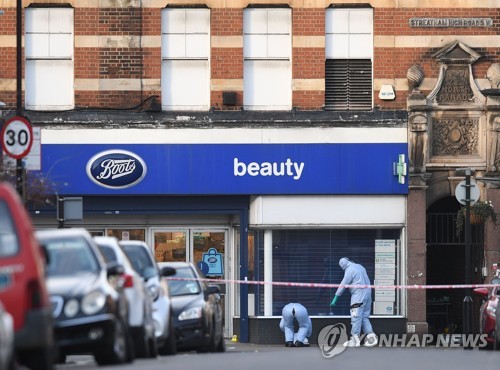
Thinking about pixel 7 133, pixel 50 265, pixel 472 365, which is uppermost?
pixel 7 133

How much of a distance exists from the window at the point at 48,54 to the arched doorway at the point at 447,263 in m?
8.89

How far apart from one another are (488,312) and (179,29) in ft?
39.8

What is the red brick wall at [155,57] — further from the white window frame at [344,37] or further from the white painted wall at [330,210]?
the white painted wall at [330,210]

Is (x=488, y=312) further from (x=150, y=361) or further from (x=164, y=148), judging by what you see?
(x=164, y=148)

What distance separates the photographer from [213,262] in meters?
35.2

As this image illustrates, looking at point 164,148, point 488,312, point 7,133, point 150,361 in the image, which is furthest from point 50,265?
point 164,148

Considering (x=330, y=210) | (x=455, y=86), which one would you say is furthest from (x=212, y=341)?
(x=455, y=86)

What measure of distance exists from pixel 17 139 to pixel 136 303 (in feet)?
26.5

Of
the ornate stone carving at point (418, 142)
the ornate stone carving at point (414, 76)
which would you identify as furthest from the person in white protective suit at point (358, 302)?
the ornate stone carving at point (414, 76)

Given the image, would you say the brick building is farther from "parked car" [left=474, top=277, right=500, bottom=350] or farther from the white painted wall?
"parked car" [left=474, top=277, right=500, bottom=350]

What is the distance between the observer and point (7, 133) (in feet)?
83.6

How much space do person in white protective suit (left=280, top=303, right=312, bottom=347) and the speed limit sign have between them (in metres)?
9.28

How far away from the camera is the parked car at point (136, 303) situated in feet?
59.4

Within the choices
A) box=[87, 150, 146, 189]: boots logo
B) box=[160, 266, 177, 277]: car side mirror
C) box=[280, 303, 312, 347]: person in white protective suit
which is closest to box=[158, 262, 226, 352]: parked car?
box=[160, 266, 177, 277]: car side mirror
